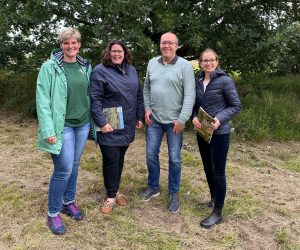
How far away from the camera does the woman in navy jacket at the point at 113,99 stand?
12.4 ft

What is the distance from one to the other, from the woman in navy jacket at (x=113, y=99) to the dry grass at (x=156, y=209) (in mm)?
416

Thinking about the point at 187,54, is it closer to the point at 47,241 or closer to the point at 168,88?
the point at 168,88

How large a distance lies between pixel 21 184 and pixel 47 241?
4.59ft

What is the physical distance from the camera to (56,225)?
12.4 ft

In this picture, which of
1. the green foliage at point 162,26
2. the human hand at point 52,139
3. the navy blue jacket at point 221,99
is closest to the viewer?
the human hand at point 52,139

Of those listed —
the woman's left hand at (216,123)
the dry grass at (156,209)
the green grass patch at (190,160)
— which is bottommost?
the dry grass at (156,209)

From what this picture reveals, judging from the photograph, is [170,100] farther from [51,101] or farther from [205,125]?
[51,101]

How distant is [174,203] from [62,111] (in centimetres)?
161

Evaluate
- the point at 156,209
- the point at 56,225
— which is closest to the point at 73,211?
the point at 56,225

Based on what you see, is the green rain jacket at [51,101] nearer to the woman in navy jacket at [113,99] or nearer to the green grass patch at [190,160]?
the woman in navy jacket at [113,99]

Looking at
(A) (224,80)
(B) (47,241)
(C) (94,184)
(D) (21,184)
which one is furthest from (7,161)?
(A) (224,80)

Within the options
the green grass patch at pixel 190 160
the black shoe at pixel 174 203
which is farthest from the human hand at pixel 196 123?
the green grass patch at pixel 190 160

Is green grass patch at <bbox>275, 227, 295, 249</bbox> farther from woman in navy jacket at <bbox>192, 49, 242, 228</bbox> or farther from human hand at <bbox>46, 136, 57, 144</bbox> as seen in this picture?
human hand at <bbox>46, 136, 57, 144</bbox>

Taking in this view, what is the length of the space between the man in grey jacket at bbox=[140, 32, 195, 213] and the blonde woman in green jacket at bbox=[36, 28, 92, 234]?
72 centimetres
